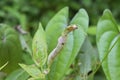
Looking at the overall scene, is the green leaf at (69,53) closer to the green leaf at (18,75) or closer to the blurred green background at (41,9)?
the green leaf at (18,75)

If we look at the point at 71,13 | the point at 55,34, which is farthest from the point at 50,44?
the point at 71,13

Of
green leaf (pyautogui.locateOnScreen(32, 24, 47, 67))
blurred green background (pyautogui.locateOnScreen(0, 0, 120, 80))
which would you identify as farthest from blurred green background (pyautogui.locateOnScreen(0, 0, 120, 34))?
green leaf (pyautogui.locateOnScreen(32, 24, 47, 67))

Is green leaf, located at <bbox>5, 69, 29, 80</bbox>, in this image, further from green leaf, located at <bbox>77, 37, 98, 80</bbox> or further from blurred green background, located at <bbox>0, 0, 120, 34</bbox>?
blurred green background, located at <bbox>0, 0, 120, 34</bbox>

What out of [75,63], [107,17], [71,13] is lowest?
[71,13]

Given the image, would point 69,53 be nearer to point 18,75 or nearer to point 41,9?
point 18,75

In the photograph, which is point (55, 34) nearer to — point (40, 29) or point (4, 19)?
point (40, 29)
